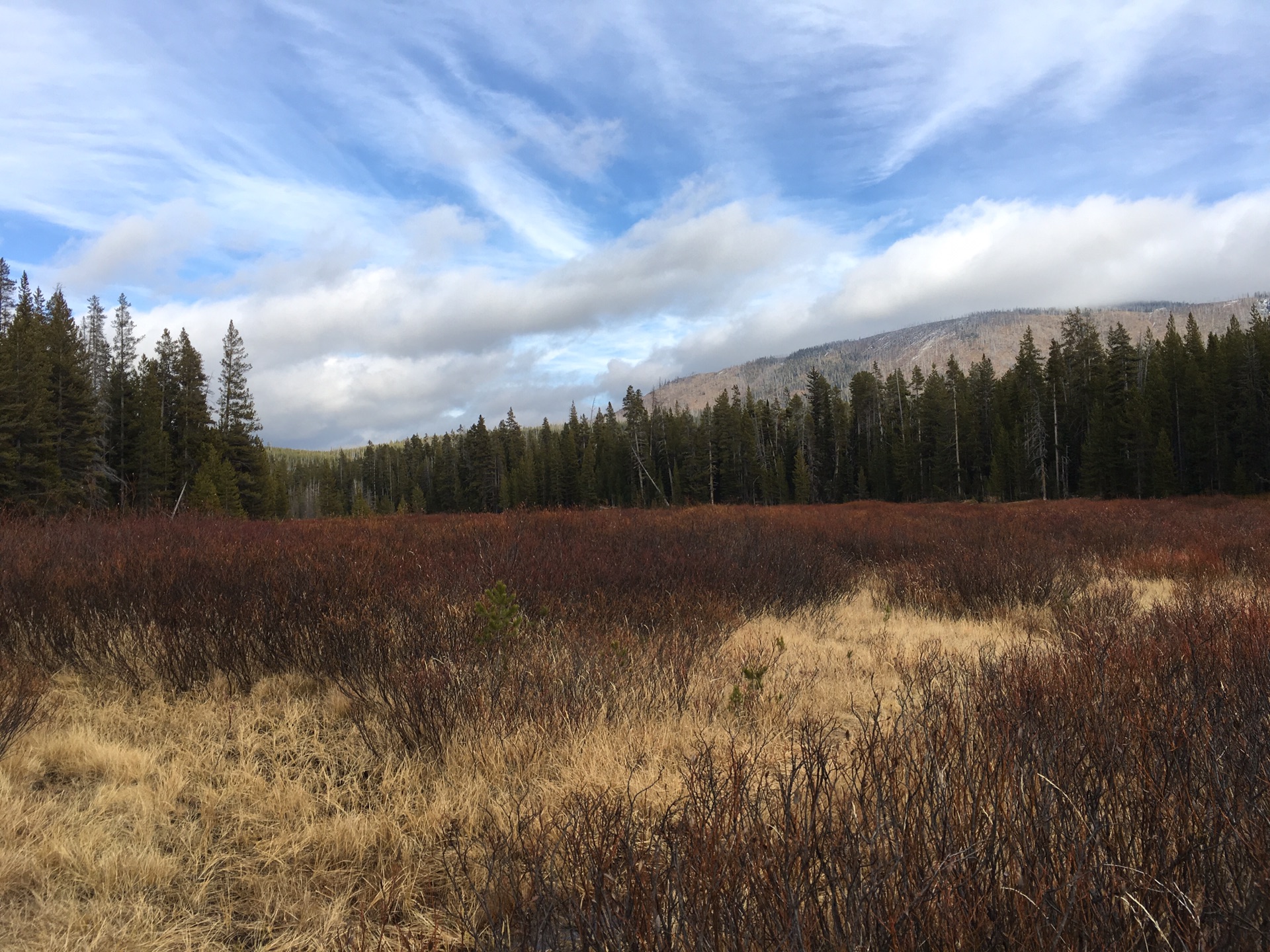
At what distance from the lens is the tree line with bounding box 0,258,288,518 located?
25.5m

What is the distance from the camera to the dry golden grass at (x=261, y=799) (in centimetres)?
208

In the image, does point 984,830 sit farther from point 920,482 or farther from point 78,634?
point 920,482

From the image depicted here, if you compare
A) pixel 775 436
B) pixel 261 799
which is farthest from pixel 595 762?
pixel 775 436

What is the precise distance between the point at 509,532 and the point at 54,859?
25.1 feet

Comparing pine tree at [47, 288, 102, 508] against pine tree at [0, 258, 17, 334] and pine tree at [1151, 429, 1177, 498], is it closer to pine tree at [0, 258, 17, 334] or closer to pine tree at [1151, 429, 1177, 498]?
pine tree at [0, 258, 17, 334]

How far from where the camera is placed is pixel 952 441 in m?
48.8

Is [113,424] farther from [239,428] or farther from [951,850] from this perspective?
[951,850]

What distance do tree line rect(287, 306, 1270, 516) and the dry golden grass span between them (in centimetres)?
A: 2837

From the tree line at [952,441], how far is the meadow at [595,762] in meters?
27.0

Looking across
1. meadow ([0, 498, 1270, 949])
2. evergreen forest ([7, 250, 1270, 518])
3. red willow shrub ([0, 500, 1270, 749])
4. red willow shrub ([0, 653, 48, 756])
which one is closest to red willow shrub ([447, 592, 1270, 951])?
meadow ([0, 498, 1270, 949])

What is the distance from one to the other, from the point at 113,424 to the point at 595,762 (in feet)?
162

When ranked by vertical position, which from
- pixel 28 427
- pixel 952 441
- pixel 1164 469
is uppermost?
pixel 28 427

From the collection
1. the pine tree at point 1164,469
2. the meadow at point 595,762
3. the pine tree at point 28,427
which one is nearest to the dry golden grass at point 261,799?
the meadow at point 595,762

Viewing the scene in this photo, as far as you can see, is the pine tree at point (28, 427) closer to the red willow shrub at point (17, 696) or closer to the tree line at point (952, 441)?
the tree line at point (952, 441)
